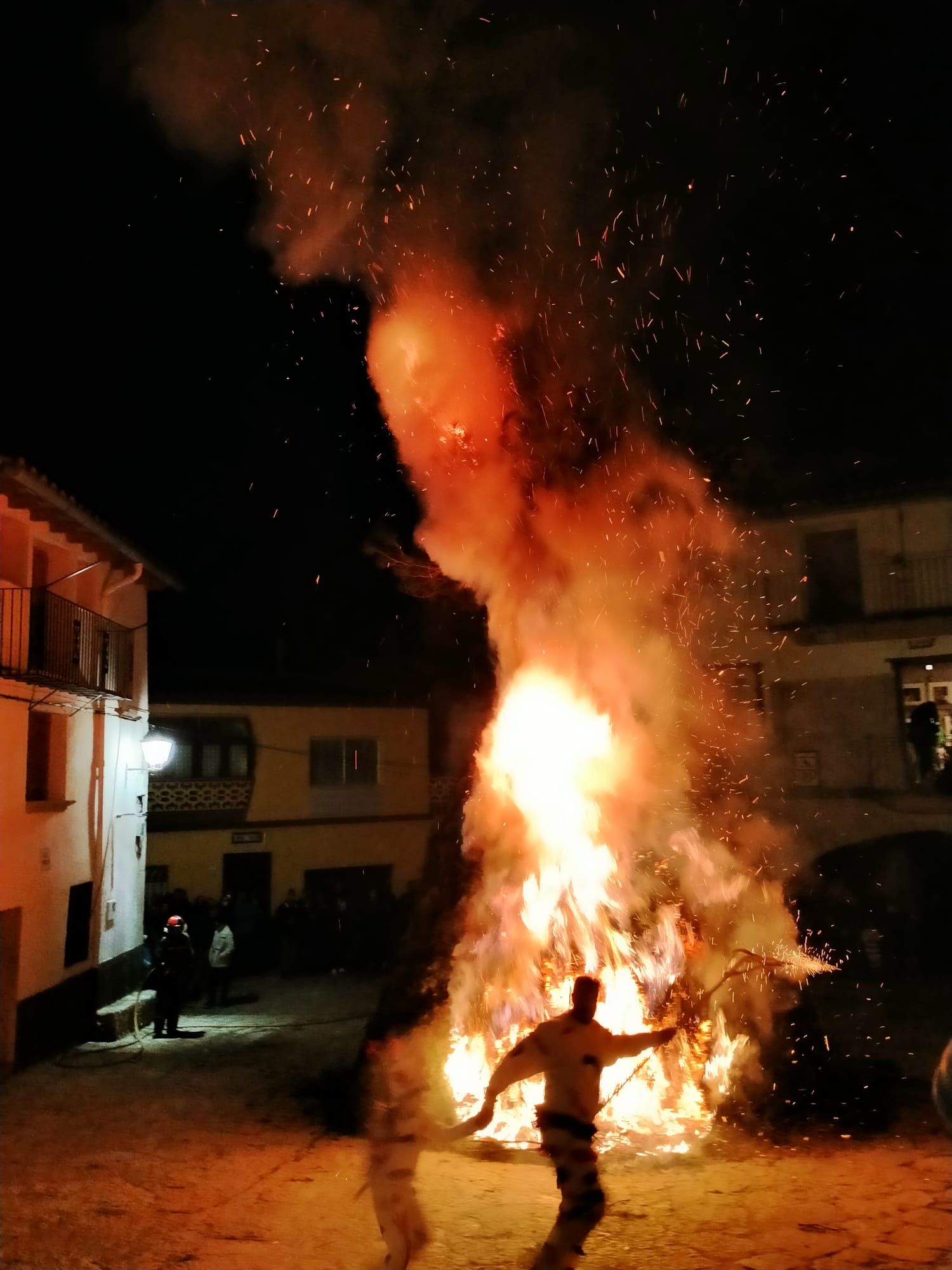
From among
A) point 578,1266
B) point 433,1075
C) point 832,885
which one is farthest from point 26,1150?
point 832,885

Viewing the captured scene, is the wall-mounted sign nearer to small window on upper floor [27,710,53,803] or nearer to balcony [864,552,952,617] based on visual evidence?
balcony [864,552,952,617]

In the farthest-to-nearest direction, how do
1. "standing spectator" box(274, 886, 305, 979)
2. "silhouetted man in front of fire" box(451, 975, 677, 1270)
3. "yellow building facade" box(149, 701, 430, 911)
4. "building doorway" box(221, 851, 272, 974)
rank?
"yellow building facade" box(149, 701, 430, 911), "standing spectator" box(274, 886, 305, 979), "building doorway" box(221, 851, 272, 974), "silhouetted man in front of fire" box(451, 975, 677, 1270)

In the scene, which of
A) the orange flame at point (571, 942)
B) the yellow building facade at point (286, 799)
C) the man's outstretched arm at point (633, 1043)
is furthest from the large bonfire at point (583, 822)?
the yellow building facade at point (286, 799)

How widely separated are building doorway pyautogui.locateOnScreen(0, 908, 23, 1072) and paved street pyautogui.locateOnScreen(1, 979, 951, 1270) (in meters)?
1.47

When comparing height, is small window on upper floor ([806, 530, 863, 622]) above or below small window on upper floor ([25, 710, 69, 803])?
above

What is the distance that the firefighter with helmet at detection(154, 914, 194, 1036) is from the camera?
13.4m

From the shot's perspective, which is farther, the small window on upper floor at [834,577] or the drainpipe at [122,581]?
the small window on upper floor at [834,577]

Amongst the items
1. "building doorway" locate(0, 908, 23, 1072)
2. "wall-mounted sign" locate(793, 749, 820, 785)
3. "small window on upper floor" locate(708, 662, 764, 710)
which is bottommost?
"building doorway" locate(0, 908, 23, 1072)

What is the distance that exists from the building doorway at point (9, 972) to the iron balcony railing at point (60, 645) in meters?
2.58

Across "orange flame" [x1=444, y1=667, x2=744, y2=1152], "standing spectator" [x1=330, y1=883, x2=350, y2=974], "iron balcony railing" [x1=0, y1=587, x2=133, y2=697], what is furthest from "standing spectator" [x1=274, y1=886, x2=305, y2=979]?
"orange flame" [x1=444, y1=667, x2=744, y2=1152]

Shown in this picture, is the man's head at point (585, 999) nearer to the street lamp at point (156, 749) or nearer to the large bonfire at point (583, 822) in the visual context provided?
the large bonfire at point (583, 822)

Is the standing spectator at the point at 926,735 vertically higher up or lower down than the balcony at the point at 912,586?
lower down

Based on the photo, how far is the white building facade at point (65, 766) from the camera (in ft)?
38.0

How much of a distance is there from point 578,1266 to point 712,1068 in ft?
11.2
